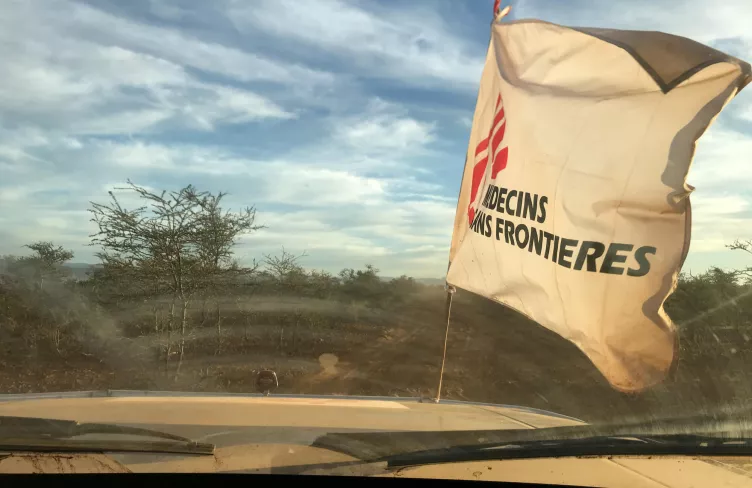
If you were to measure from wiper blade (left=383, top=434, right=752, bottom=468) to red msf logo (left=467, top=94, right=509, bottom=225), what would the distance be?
5.97 feet

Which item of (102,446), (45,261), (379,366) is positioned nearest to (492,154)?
(102,446)

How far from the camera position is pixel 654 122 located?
2.68 metres

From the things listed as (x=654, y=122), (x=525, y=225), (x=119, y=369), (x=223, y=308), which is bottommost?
(x=119, y=369)

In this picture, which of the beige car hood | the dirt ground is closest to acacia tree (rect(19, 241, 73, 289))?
the dirt ground

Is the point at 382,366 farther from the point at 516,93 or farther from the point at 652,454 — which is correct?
the point at 652,454

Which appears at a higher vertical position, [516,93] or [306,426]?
[516,93]

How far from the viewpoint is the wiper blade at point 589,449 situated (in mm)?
2383

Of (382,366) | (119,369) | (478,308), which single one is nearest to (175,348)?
(119,369)

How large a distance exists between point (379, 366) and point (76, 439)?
14057mm

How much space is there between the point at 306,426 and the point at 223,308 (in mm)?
13886

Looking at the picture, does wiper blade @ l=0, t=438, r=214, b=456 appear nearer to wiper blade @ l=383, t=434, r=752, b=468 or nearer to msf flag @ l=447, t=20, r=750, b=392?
wiper blade @ l=383, t=434, r=752, b=468

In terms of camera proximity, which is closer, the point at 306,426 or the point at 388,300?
the point at 306,426

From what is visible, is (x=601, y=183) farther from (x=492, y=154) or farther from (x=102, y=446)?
(x=102, y=446)

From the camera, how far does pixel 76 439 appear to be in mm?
2473
